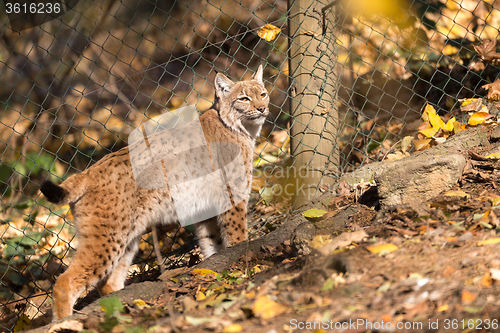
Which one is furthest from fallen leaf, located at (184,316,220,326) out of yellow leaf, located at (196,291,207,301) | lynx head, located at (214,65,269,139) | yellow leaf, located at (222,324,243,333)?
lynx head, located at (214,65,269,139)

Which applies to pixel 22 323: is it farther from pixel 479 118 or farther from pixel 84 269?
pixel 479 118

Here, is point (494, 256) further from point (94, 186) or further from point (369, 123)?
point (369, 123)

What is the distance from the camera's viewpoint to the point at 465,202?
2.59 metres

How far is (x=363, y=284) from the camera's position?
189 centimetres

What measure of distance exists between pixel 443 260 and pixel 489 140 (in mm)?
2185

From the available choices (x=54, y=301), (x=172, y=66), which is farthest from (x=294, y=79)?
(x=172, y=66)

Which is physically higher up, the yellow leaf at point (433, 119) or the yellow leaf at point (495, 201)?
the yellow leaf at point (433, 119)

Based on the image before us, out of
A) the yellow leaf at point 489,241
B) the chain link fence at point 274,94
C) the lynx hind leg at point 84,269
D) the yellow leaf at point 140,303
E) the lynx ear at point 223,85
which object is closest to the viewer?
the yellow leaf at point 489,241

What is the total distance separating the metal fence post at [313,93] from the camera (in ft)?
11.6

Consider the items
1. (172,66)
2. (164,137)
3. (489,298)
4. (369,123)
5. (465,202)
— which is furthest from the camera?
(172,66)

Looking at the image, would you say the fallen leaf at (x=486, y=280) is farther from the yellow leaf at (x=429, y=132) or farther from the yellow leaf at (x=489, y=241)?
the yellow leaf at (x=429, y=132)

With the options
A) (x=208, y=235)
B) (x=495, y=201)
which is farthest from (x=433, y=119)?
(x=208, y=235)

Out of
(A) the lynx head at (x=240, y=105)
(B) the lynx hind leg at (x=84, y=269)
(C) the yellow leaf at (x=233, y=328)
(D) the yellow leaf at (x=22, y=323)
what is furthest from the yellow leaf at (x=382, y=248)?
(D) the yellow leaf at (x=22, y=323)

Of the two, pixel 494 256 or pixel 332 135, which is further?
pixel 332 135
